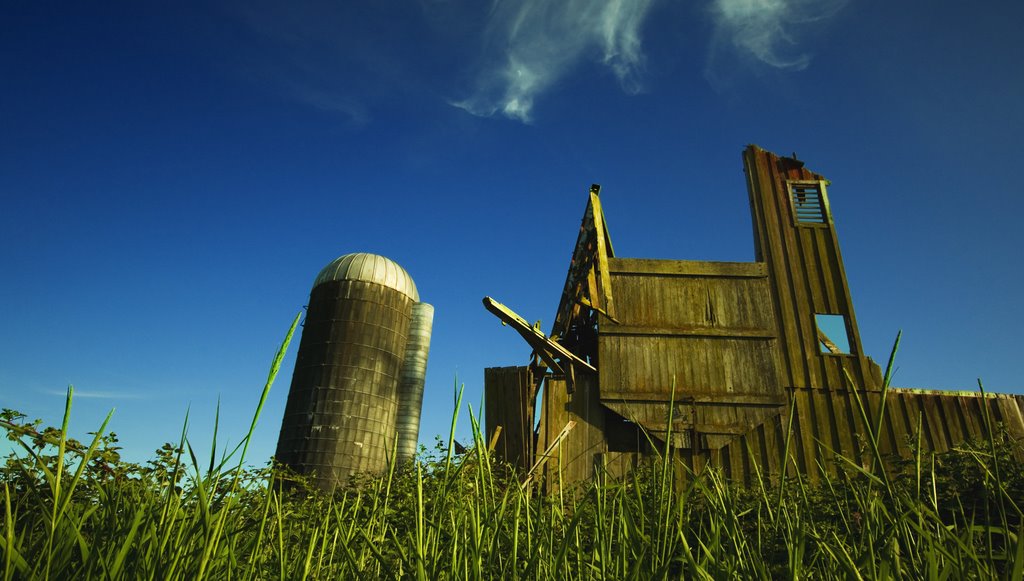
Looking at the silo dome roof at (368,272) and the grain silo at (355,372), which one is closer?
the grain silo at (355,372)

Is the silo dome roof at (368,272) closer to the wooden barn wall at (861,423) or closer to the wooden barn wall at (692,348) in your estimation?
the wooden barn wall at (692,348)

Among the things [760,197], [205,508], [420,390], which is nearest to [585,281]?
[760,197]

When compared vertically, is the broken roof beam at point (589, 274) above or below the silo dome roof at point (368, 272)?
below

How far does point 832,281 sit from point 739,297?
2296 mm

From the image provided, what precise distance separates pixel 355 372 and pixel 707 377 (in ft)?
31.3

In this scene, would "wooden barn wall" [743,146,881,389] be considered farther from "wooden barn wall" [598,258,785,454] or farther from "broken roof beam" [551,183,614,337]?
"broken roof beam" [551,183,614,337]

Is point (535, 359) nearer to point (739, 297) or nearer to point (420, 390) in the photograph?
point (739, 297)

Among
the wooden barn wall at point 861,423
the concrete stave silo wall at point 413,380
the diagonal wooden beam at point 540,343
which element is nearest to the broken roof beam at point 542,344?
the diagonal wooden beam at point 540,343

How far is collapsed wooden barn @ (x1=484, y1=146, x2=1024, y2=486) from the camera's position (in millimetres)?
9664

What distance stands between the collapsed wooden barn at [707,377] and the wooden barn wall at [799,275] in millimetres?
29

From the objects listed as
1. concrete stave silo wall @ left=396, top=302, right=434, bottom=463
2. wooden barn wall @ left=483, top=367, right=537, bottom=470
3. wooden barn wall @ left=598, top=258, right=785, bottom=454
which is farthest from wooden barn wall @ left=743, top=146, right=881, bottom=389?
concrete stave silo wall @ left=396, top=302, right=434, bottom=463

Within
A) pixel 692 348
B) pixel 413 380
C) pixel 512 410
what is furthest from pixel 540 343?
pixel 413 380

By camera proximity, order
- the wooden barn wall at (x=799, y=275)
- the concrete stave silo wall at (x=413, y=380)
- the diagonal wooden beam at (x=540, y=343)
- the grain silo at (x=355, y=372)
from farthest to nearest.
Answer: the concrete stave silo wall at (x=413, y=380) < the grain silo at (x=355, y=372) < the wooden barn wall at (x=799, y=275) < the diagonal wooden beam at (x=540, y=343)

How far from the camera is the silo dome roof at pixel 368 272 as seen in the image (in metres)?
16.8
